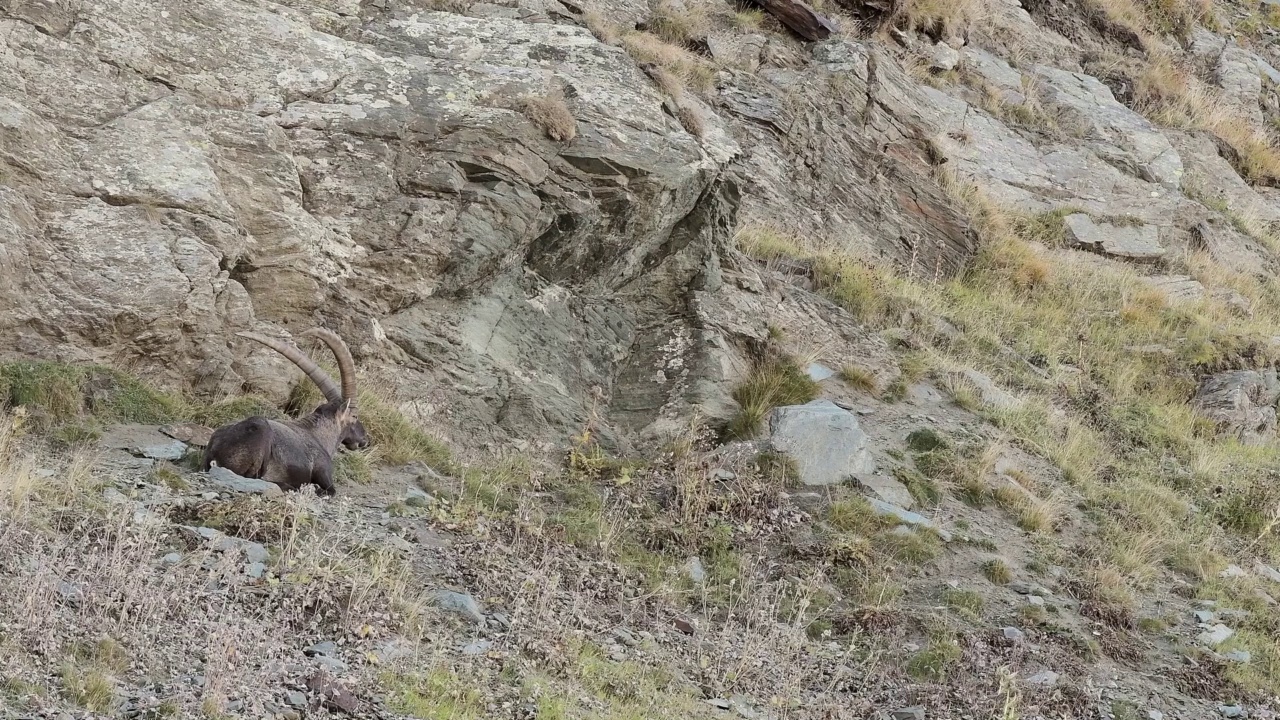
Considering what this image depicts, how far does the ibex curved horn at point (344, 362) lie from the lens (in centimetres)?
802

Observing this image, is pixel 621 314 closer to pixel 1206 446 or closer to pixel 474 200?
pixel 474 200

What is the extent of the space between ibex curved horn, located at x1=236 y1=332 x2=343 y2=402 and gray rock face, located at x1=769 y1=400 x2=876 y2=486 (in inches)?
131

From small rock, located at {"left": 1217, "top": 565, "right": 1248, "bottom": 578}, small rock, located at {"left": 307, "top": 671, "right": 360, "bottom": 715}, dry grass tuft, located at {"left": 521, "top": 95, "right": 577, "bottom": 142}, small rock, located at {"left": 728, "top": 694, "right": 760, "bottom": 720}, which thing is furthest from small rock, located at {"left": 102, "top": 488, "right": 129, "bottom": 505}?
small rock, located at {"left": 1217, "top": 565, "right": 1248, "bottom": 578}

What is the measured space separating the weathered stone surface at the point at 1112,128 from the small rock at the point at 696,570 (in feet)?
42.0

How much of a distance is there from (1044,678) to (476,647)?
344cm

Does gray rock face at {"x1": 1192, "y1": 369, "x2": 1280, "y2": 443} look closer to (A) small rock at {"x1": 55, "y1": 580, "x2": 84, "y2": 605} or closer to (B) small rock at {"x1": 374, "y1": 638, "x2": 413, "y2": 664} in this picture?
(B) small rock at {"x1": 374, "y1": 638, "x2": 413, "y2": 664}

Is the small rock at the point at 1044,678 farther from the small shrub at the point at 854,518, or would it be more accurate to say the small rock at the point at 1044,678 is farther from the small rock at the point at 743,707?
the small rock at the point at 743,707

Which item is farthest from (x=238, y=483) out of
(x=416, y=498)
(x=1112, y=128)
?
(x=1112, y=128)

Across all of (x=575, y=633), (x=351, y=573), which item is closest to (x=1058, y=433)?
(x=575, y=633)

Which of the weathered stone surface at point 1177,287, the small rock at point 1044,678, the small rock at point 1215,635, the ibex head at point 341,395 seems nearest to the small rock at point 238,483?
the ibex head at point 341,395

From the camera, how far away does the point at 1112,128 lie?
19000mm

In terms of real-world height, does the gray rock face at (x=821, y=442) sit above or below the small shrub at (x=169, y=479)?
below

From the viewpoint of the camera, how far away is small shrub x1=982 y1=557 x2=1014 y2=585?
834 cm

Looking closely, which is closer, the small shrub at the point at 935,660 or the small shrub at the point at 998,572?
the small shrub at the point at 935,660
